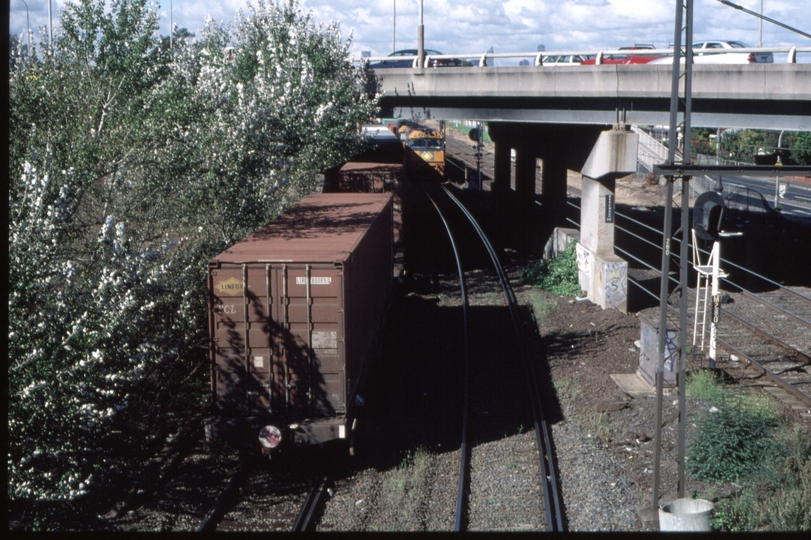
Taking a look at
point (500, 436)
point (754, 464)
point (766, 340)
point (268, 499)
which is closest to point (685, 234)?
point (754, 464)

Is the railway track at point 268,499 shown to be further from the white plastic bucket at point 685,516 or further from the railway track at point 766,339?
the railway track at point 766,339

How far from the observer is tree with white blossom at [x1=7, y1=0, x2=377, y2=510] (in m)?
7.21

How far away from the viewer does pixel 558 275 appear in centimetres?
2302

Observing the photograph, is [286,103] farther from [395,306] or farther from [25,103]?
[395,306]

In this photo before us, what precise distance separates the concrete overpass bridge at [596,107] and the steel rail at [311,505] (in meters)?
12.0

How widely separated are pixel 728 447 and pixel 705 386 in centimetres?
334

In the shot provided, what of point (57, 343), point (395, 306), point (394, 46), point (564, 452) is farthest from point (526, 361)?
point (394, 46)

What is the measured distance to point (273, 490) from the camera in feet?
32.0

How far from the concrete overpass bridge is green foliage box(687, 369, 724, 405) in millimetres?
5978

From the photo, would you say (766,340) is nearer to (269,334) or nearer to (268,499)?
(269,334)

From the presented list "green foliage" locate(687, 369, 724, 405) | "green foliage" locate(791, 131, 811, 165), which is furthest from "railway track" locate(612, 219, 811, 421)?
"green foliage" locate(791, 131, 811, 165)

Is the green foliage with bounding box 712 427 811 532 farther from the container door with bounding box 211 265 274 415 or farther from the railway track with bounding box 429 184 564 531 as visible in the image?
the container door with bounding box 211 265 274 415

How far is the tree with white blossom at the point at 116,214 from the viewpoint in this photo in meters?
7.21

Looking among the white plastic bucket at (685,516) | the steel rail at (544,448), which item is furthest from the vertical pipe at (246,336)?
the white plastic bucket at (685,516)
